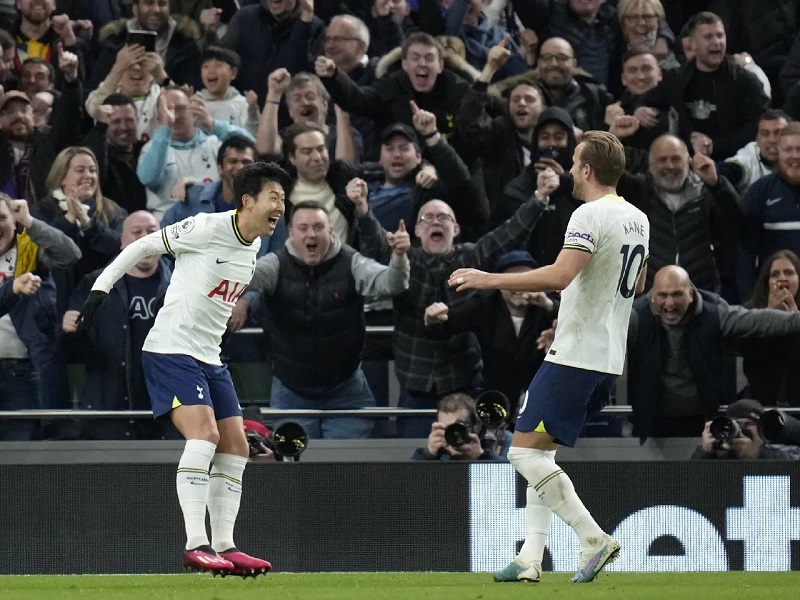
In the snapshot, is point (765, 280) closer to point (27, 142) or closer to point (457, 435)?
point (457, 435)

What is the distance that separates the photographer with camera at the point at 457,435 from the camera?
8719 millimetres

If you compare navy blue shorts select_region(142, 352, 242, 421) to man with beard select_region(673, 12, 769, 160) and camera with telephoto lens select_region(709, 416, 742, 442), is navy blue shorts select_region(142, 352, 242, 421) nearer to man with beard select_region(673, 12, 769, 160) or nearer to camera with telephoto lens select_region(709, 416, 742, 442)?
camera with telephoto lens select_region(709, 416, 742, 442)

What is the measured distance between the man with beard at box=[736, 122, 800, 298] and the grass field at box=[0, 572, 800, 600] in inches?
124

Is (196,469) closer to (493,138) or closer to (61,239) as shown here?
(61,239)

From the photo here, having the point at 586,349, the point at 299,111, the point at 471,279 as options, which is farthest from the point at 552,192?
the point at 471,279

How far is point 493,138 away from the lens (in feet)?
36.0

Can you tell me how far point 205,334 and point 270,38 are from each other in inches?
222

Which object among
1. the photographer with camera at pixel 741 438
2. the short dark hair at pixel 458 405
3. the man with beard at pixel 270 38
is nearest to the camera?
the photographer with camera at pixel 741 438

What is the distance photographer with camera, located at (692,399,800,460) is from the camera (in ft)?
27.9

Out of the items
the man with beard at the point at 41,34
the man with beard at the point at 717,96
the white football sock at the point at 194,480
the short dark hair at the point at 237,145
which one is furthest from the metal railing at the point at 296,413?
the man with beard at the point at 41,34

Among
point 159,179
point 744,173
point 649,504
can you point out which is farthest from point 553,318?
point 159,179

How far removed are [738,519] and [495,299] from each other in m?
2.17

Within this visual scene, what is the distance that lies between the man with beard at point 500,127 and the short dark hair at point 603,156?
4.19 metres

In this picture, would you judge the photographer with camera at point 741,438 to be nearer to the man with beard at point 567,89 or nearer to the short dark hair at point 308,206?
the short dark hair at point 308,206
